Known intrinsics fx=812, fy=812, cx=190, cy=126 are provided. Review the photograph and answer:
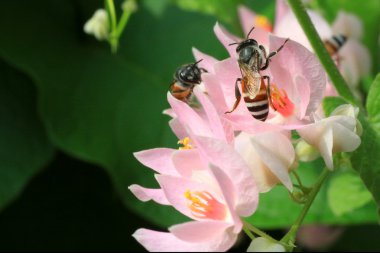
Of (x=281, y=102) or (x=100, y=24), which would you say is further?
(x=100, y=24)

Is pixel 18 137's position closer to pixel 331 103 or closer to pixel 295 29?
pixel 295 29

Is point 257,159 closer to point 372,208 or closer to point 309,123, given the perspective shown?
point 309,123

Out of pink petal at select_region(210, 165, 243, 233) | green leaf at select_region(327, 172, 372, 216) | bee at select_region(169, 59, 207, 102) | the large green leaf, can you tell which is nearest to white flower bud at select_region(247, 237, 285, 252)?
pink petal at select_region(210, 165, 243, 233)

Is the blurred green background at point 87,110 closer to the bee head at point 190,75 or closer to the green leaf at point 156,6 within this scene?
the green leaf at point 156,6

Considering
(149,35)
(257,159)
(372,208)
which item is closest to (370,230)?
(372,208)

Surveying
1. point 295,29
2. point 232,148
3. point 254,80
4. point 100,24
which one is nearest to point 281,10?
point 295,29

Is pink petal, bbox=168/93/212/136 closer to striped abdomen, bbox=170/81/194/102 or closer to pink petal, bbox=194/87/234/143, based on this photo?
pink petal, bbox=194/87/234/143

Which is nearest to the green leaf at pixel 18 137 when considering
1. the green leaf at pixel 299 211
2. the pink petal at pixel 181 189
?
the green leaf at pixel 299 211
